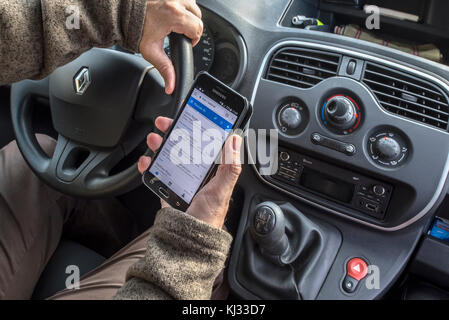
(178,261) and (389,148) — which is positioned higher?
(389,148)

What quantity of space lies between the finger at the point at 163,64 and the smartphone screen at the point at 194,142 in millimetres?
54

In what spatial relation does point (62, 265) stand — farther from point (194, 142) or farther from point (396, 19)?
point (396, 19)

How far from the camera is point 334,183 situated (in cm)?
96

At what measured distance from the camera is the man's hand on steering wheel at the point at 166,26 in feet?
2.72

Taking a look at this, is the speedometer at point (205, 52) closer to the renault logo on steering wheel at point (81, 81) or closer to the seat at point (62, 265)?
the renault logo on steering wheel at point (81, 81)

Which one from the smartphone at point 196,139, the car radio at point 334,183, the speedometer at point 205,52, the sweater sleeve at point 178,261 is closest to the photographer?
the sweater sleeve at point 178,261

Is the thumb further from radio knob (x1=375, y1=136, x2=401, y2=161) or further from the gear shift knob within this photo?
radio knob (x1=375, y1=136, x2=401, y2=161)

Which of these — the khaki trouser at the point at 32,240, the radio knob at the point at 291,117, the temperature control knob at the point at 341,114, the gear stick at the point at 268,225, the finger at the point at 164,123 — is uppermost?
the temperature control knob at the point at 341,114

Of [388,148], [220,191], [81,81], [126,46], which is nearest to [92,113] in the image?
[81,81]

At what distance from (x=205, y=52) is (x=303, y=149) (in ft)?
1.30

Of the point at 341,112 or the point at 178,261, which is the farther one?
the point at 341,112

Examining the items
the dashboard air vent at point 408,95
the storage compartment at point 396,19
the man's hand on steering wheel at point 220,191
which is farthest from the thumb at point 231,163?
the storage compartment at point 396,19

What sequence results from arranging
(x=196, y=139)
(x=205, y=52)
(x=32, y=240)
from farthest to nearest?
1. (x=205, y=52)
2. (x=32, y=240)
3. (x=196, y=139)

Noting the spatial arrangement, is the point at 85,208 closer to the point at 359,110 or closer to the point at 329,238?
the point at 329,238
